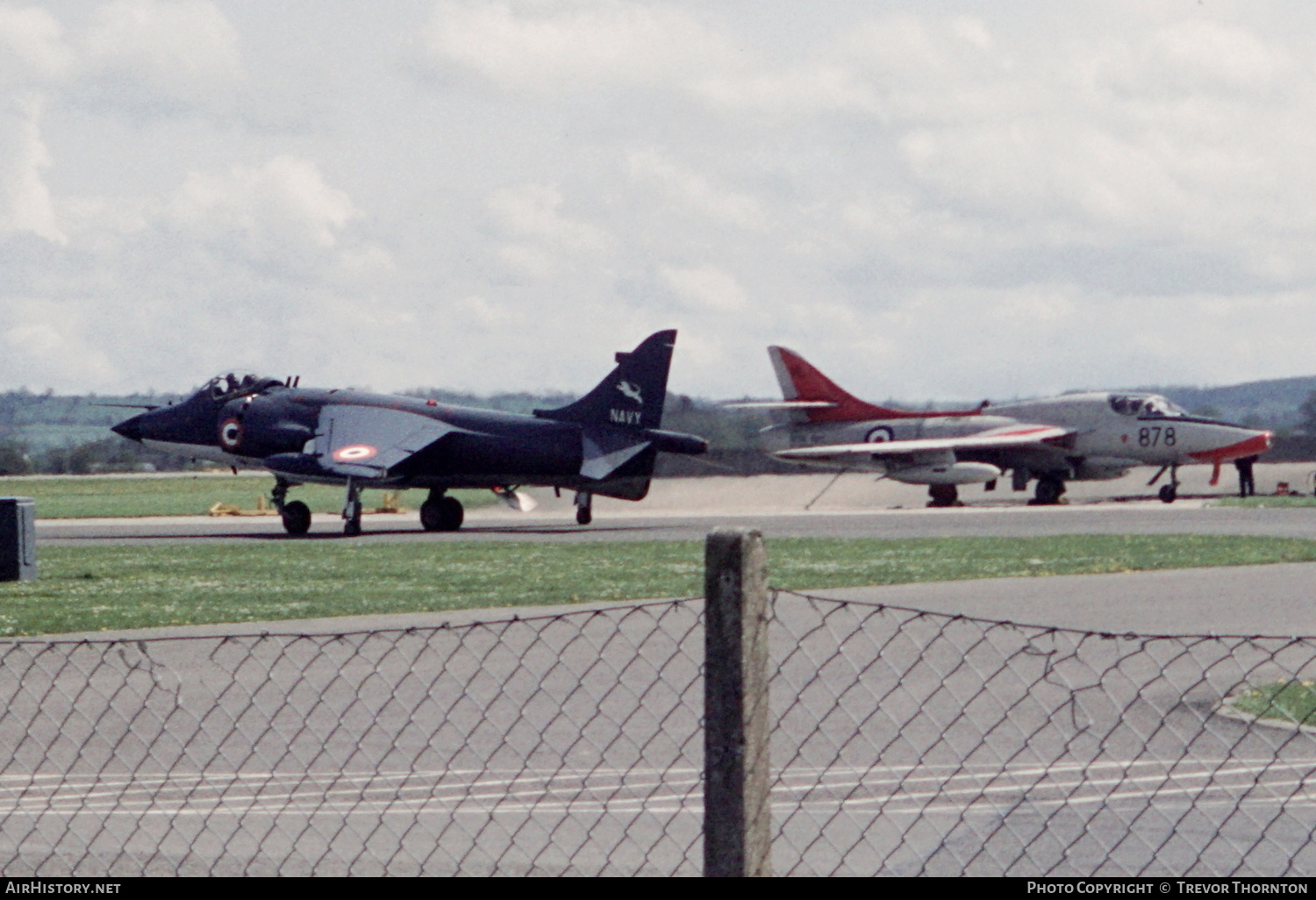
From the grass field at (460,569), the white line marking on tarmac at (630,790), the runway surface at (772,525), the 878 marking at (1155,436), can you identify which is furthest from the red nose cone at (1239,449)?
the white line marking on tarmac at (630,790)

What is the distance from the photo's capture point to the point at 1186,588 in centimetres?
1839

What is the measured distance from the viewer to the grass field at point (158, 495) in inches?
2140

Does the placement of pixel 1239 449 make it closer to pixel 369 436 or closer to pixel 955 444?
pixel 955 444

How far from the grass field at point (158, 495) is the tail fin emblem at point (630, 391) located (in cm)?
1539

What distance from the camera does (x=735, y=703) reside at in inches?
153

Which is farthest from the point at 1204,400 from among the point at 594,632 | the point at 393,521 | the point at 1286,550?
the point at 594,632

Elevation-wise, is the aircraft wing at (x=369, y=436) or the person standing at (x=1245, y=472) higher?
the aircraft wing at (x=369, y=436)

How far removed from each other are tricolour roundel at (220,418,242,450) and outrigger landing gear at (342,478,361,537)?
334 cm

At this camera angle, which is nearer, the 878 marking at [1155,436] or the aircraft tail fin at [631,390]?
the aircraft tail fin at [631,390]

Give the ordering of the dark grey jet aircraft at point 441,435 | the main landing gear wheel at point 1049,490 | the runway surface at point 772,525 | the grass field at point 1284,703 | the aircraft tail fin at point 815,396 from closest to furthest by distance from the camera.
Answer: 1. the grass field at point 1284,703
2. the runway surface at point 772,525
3. the dark grey jet aircraft at point 441,435
4. the main landing gear wheel at point 1049,490
5. the aircraft tail fin at point 815,396

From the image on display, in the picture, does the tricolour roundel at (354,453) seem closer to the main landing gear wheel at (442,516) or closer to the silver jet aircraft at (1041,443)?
the main landing gear wheel at (442,516)

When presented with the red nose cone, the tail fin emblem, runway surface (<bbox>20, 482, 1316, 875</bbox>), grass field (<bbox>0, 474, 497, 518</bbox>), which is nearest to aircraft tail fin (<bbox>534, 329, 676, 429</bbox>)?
the tail fin emblem
